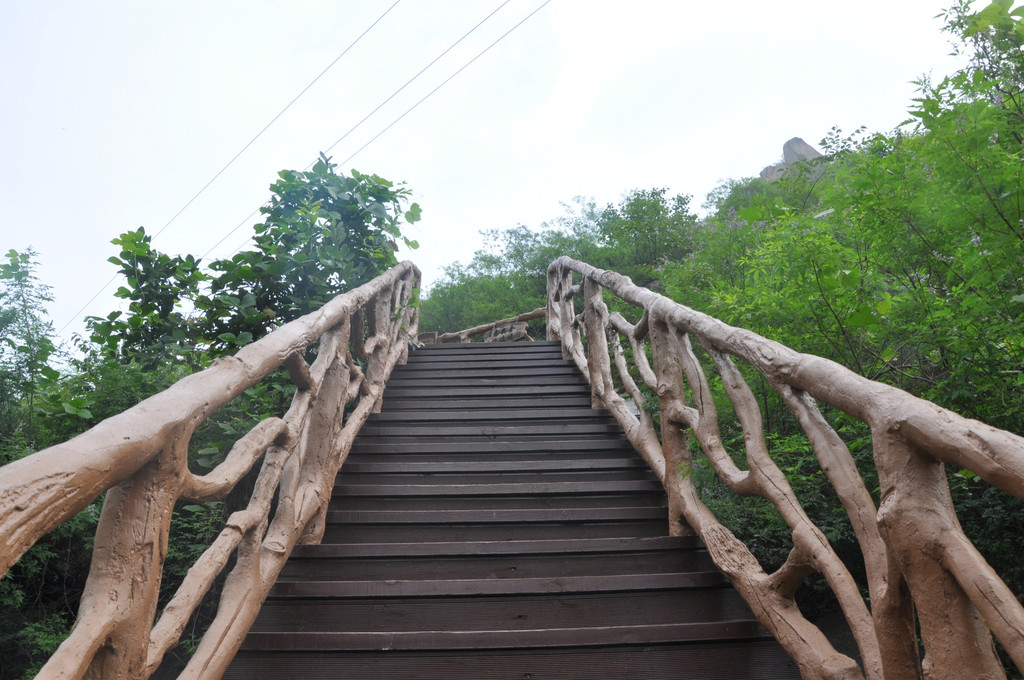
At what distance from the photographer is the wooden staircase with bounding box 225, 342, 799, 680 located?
1944mm

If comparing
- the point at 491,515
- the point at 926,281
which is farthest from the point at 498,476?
the point at 926,281

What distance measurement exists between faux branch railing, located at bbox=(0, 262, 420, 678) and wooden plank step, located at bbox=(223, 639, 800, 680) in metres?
0.21

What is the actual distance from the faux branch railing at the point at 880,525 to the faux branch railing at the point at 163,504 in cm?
136

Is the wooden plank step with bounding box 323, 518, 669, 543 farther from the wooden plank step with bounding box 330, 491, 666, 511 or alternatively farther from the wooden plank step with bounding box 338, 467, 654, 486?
the wooden plank step with bounding box 338, 467, 654, 486

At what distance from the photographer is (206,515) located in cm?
317

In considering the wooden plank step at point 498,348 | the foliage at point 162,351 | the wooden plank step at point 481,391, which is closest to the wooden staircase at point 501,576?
the wooden plank step at point 481,391

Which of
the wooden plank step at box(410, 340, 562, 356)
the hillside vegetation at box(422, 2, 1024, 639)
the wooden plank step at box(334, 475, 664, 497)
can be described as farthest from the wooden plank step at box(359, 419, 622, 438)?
the wooden plank step at box(410, 340, 562, 356)

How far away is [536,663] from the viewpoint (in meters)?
1.95

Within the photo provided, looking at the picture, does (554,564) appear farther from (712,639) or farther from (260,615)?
(260,615)

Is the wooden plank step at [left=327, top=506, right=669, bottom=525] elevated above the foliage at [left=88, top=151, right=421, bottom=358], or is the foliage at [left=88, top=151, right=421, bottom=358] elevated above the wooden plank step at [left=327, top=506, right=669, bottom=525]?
the foliage at [left=88, top=151, right=421, bottom=358]

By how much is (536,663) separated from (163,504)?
1241 millimetres

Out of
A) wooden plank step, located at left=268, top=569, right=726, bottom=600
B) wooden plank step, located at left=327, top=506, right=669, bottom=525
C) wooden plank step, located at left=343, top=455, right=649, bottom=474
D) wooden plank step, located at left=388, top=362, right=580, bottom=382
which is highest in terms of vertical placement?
wooden plank step, located at left=388, top=362, right=580, bottom=382

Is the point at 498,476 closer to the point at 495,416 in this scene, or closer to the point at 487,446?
the point at 487,446

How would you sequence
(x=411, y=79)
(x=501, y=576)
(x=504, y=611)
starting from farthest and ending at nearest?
1. (x=411, y=79)
2. (x=501, y=576)
3. (x=504, y=611)
